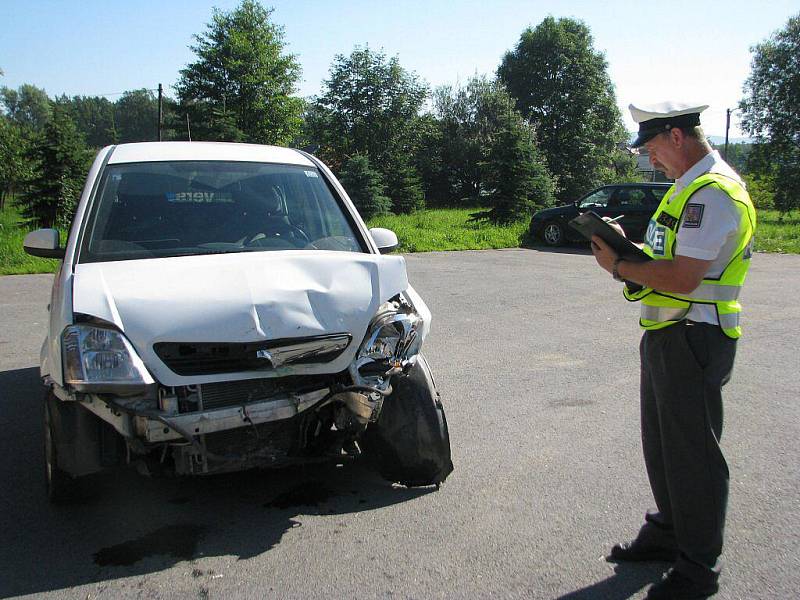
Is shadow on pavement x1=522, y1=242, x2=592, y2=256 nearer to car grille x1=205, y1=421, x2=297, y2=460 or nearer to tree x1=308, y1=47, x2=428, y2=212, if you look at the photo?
car grille x1=205, y1=421, x2=297, y2=460

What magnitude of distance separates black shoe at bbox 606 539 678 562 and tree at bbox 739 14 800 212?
40409 mm

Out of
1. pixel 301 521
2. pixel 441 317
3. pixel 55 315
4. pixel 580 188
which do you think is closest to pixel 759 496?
pixel 301 521

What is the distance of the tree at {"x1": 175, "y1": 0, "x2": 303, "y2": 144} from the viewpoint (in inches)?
1938

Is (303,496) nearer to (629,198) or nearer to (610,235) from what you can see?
(610,235)

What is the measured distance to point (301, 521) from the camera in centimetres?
343

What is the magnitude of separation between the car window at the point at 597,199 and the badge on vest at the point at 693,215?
51.8 feet

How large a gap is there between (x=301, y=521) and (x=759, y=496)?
2364 millimetres

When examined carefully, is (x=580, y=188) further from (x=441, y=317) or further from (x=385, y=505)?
(x=385, y=505)

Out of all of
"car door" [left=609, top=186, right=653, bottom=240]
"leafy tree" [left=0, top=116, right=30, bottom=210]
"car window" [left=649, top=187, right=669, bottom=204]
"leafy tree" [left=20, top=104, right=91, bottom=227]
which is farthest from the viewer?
"leafy tree" [left=0, top=116, right=30, bottom=210]

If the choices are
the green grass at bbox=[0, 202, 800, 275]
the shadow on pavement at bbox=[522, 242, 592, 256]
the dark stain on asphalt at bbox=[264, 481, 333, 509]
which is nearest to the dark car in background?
the shadow on pavement at bbox=[522, 242, 592, 256]

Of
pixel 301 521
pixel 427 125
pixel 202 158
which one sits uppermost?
pixel 427 125

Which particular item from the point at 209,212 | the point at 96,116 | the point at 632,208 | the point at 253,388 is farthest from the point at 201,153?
the point at 96,116

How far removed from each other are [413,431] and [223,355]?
3.52ft

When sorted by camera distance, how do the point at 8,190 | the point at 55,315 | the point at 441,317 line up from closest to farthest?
the point at 55,315, the point at 441,317, the point at 8,190
